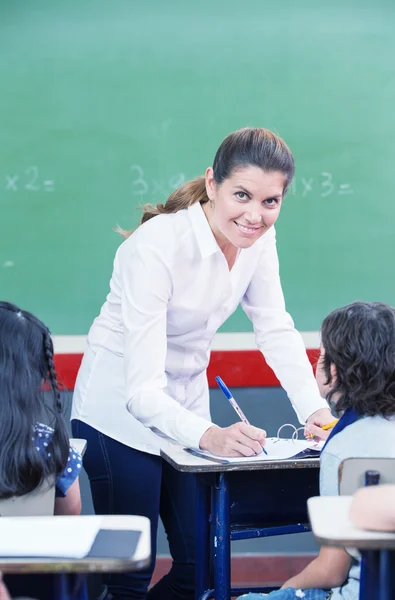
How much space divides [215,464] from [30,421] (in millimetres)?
439

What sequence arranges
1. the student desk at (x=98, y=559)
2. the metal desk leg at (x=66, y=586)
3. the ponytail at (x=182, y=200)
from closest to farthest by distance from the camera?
the student desk at (x=98, y=559)
the metal desk leg at (x=66, y=586)
the ponytail at (x=182, y=200)

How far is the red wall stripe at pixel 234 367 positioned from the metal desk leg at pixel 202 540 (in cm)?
105

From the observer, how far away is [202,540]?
2.13 meters

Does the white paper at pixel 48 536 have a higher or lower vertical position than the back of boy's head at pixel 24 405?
lower

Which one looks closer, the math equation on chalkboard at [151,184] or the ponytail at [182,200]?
the ponytail at [182,200]

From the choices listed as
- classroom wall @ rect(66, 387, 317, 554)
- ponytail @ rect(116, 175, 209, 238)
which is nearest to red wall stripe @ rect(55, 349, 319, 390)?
classroom wall @ rect(66, 387, 317, 554)

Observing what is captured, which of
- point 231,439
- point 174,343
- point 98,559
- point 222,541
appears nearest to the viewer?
point 98,559

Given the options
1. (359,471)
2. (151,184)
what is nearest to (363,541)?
(359,471)

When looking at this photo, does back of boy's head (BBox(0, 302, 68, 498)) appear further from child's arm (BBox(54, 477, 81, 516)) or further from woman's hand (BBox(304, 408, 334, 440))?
woman's hand (BBox(304, 408, 334, 440))

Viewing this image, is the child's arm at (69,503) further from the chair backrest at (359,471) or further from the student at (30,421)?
the chair backrest at (359,471)

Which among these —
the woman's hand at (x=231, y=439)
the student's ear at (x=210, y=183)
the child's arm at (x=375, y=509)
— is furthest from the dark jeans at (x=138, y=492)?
the child's arm at (x=375, y=509)

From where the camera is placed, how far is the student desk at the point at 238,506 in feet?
6.69

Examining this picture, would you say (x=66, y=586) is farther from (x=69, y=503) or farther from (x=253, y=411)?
(x=253, y=411)

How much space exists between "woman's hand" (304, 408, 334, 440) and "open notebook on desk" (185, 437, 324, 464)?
0.13 feet
